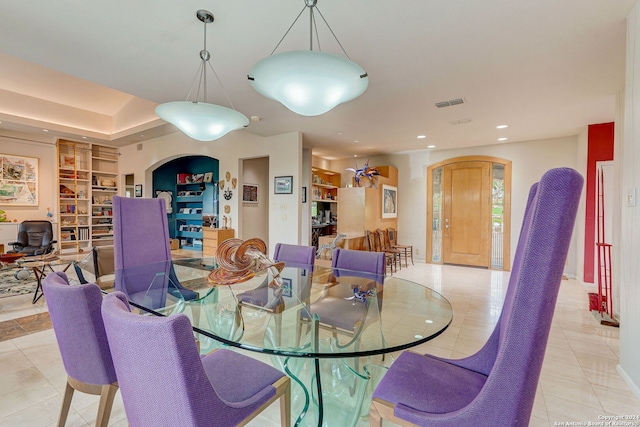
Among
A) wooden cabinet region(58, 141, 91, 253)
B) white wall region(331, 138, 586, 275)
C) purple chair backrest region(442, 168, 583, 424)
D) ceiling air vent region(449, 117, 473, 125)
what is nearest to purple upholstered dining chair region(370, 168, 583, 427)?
purple chair backrest region(442, 168, 583, 424)

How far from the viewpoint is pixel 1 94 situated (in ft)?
19.2

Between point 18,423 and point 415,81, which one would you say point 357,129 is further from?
point 18,423

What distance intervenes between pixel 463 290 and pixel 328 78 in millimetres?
4014

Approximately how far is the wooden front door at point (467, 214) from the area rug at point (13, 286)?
24.0ft

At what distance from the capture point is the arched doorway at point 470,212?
19.4ft

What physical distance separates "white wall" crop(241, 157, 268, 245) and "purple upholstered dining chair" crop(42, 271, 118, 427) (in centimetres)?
496

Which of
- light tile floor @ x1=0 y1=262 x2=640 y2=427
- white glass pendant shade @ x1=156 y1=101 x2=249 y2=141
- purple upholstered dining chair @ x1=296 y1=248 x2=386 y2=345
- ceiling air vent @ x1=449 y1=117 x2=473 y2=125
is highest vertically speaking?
ceiling air vent @ x1=449 y1=117 x2=473 y2=125

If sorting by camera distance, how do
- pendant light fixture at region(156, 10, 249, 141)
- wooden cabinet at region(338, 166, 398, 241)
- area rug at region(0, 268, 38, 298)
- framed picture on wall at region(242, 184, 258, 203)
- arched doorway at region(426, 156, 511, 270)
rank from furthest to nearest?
framed picture on wall at region(242, 184, 258, 203), arched doorway at region(426, 156, 511, 270), wooden cabinet at region(338, 166, 398, 241), area rug at region(0, 268, 38, 298), pendant light fixture at region(156, 10, 249, 141)

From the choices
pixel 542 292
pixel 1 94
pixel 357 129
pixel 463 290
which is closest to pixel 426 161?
pixel 357 129

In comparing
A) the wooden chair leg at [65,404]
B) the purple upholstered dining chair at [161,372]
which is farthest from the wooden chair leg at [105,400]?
the purple upholstered dining chair at [161,372]

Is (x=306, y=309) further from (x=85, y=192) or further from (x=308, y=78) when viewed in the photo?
(x=85, y=192)

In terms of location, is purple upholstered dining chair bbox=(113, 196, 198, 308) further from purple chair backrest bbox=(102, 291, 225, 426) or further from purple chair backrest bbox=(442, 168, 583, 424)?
purple chair backrest bbox=(442, 168, 583, 424)

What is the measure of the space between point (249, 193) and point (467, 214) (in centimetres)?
480

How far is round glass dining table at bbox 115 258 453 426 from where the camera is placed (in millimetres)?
1470
